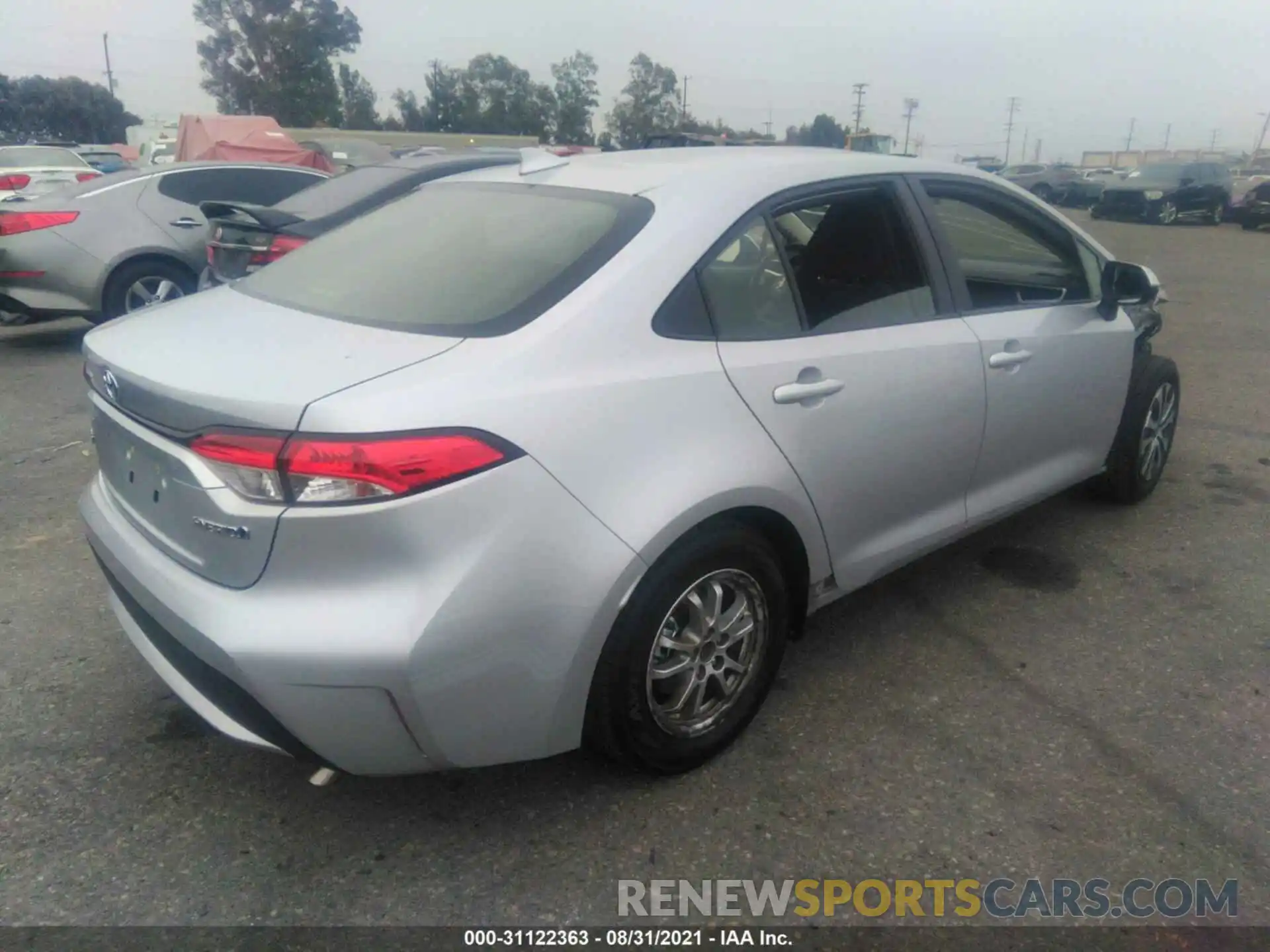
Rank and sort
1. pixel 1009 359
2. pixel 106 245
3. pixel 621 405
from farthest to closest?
pixel 106 245
pixel 1009 359
pixel 621 405

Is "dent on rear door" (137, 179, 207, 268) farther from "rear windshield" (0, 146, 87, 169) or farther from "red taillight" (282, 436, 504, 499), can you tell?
"rear windshield" (0, 146, 87, 169)

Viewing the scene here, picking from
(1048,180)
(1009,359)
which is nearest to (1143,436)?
(1009,359)

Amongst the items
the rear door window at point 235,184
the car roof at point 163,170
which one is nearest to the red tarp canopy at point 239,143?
the rear door window at point 235,184

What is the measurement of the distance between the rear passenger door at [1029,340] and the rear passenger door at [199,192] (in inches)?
231

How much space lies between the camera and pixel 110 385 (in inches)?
93.8

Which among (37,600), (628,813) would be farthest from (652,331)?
(37,600)

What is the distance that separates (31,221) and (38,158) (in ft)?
47.1

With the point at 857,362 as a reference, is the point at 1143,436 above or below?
below

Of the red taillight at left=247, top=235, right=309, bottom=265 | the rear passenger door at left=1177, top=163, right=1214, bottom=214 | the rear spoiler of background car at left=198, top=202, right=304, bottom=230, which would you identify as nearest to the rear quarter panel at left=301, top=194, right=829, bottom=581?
the red taillight at left=247, top=235, right=309, bottom=265

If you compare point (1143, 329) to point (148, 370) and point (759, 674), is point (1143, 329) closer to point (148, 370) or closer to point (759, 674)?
point (759, 674)

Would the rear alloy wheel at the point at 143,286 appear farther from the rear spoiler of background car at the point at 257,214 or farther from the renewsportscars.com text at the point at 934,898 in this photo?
the renewsportscars.com text at the point at 934,898

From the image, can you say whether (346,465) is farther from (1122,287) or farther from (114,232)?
(114,232)

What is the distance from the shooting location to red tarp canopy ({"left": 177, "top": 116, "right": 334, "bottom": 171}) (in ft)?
57.1

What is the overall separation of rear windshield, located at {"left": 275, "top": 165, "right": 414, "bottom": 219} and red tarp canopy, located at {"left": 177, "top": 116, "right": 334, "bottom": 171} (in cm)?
1100
